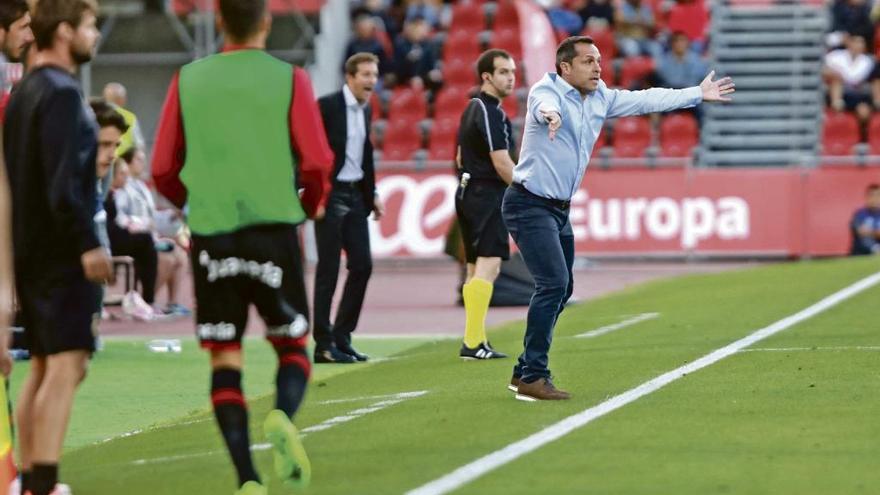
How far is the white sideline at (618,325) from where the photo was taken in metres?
14.9

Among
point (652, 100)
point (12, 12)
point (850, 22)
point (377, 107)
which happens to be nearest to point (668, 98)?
point (652, 100)

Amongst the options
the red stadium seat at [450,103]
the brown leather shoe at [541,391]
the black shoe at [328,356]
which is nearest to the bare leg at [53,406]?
the brown leather shoe at [541,391]

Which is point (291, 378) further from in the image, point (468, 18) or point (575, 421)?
point (468, 18)

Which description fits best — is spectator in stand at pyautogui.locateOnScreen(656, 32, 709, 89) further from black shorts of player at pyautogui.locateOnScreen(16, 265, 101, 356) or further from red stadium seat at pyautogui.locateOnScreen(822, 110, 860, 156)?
black shorts of player at pyautogui.locateOnScreen(16, 265, 101, 356)

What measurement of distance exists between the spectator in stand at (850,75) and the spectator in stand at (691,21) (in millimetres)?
2136

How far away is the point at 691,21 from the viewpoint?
30.2m

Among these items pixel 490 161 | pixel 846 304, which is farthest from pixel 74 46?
pixel 846 304

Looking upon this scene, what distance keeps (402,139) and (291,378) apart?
21433 mm

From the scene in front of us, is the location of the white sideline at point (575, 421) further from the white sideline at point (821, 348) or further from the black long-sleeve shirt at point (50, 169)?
the black long-sleeve shirt at point (50, 169)

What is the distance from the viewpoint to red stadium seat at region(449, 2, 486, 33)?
30.7m

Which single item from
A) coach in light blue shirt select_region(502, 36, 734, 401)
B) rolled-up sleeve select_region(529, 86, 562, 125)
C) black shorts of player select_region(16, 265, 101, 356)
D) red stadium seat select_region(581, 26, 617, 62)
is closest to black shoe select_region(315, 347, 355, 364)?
coach in light blue shirt select_region(502, 36, 734, 401)

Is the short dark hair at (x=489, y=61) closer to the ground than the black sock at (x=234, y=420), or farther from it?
farther from it

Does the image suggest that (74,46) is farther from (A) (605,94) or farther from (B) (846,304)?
(B) (846,304)

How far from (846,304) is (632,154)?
11.3m
